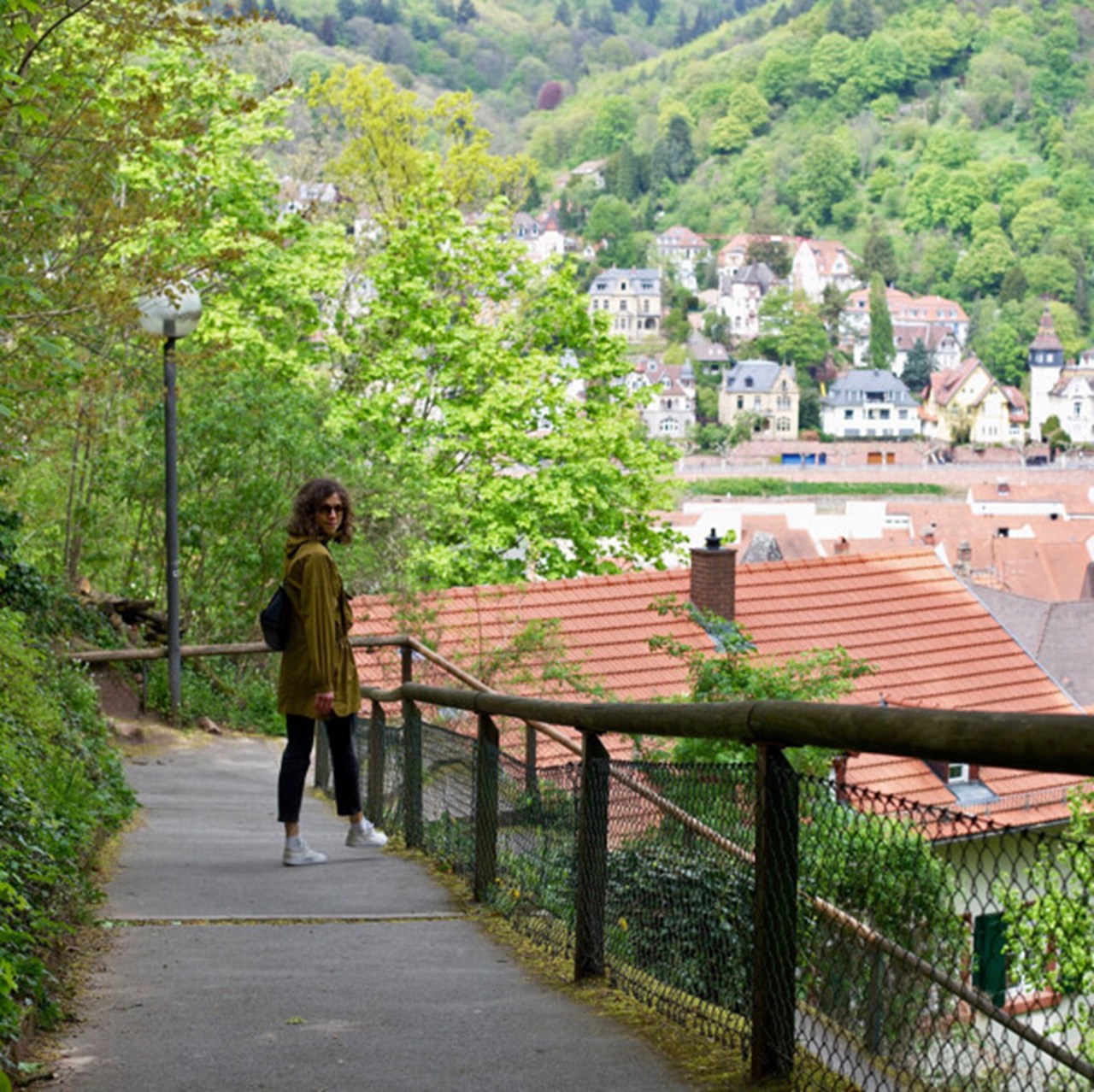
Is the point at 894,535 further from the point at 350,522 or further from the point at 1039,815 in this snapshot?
the point at 350,522

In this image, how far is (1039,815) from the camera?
1625 cm

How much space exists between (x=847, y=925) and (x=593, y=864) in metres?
1.56

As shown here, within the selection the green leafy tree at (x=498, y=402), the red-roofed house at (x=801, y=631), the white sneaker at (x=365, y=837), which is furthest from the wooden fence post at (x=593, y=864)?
the green leafy tree at (x=498, y=402)

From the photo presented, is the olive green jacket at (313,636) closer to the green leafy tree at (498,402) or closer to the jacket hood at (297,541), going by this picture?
the jacket hood at (297,541)

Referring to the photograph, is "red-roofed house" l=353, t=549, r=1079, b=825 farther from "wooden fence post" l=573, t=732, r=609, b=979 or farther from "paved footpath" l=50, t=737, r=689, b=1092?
"wooden fence post" l=573, t=732, r=609, b=979

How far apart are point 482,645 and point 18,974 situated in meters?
13.6

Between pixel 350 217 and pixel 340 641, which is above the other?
pixel 350 217

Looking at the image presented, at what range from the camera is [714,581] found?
22.2 m

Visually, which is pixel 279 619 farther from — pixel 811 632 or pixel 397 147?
pixel 397 147

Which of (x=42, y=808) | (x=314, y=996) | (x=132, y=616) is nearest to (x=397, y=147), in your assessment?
(x=132, y=616)

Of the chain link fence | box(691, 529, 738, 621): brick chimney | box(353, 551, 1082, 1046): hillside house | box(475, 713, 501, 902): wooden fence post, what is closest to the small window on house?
the chain link fence

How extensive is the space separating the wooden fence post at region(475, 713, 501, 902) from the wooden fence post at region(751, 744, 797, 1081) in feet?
8.79

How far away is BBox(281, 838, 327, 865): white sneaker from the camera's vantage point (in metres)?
7.42

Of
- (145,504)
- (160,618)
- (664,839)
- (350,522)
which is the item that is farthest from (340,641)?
(145,504)
